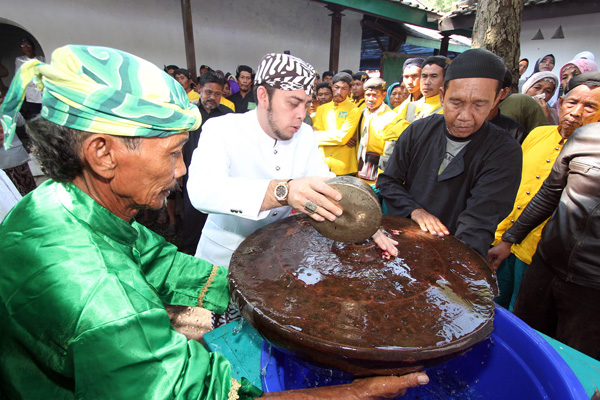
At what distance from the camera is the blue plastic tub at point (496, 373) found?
1303 mm

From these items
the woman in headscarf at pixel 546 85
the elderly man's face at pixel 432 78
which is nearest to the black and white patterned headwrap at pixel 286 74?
the elderly man's face at pixel 432 78

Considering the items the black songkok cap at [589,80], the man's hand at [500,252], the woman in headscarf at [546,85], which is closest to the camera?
the black songkok cap at [589,80]

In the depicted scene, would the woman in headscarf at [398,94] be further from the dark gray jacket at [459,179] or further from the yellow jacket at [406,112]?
the dark gray jacket at [459,179]

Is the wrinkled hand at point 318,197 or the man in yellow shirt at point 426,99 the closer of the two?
the wrinkled hand at point 318,197

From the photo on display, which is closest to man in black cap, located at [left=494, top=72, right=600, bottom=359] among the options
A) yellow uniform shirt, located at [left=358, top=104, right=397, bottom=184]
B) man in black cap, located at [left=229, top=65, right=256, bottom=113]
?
yellow uniform shirt, located at [left=358, top=104, right=397, bottom=184]

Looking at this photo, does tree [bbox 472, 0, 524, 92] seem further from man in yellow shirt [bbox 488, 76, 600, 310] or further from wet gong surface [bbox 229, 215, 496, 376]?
wet gong surface [bbox 229, 215, 496, 376]

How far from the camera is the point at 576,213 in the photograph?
2.16 m

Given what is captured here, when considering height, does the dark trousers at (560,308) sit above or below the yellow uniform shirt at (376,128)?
below

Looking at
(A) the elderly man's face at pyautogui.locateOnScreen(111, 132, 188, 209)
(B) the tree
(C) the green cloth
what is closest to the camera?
(C) the green cloth

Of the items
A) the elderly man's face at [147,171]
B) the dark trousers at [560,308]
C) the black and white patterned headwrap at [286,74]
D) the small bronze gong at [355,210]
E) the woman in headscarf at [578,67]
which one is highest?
the woman in headscarf at [578,67]

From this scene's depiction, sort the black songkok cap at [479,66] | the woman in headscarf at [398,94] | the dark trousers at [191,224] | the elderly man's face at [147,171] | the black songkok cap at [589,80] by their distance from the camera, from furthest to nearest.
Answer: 1. the woman in headscarf at [398,94]
2. the dark trousers at [191,224]
3. the black songkok cap at [589,80]
4. the black songkok cap at [479,66]
5. the elderly man's face at [147,171]

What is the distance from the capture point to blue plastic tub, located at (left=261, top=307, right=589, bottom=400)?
4.27 ft

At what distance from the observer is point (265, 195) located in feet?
5.40

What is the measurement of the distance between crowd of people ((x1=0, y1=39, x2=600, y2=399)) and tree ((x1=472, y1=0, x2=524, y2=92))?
0.71 meters
